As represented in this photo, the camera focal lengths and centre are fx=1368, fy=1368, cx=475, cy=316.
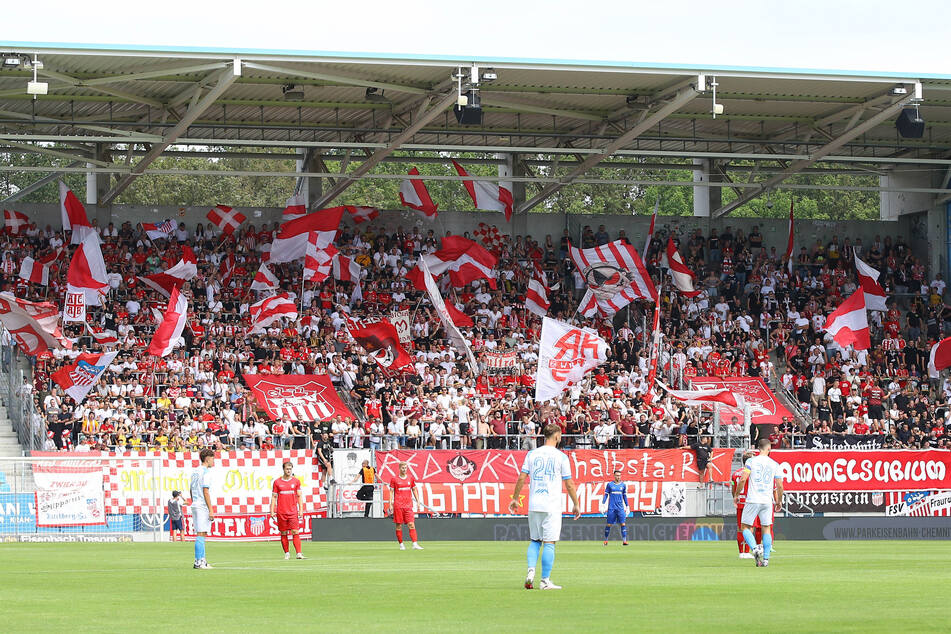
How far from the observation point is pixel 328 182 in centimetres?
5650

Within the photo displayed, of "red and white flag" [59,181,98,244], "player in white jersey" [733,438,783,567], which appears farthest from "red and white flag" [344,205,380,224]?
"player in white jersey" [733,438,783,567]

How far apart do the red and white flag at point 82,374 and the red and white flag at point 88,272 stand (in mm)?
3356

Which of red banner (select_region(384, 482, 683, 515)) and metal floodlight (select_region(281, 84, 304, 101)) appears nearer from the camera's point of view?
red banner (select_region(384, 482, 683, 515))

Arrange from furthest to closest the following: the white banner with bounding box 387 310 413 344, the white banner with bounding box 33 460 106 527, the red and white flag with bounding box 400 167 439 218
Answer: the red and white flag with bounding box 400 167 439 218 < the white banner with bounding box 387 310 413 344 < the white banner with bounding box 33 460 106 527

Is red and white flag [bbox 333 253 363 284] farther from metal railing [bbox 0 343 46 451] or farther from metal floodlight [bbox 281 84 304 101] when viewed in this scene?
metal railing [bbox 0 343 46 451]

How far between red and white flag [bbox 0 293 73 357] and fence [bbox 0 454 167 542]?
5671 millimetres

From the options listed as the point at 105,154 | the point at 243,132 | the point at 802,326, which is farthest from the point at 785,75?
the point at 105,154

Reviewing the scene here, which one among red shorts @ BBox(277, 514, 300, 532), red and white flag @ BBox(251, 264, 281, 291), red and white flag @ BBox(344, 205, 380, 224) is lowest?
red shorts @ BBox(277, 514, 300, 532)

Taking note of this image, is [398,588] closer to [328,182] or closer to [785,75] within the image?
[785,75]

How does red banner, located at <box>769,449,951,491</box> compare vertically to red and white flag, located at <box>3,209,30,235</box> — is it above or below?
below

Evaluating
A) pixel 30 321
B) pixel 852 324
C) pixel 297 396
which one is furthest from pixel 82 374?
pixel 852 324

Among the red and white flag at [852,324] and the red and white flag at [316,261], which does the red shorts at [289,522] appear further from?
the red and white flag at [852,324]

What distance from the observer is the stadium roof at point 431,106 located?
110 feet

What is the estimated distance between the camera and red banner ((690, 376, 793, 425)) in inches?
1513
